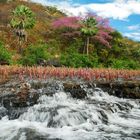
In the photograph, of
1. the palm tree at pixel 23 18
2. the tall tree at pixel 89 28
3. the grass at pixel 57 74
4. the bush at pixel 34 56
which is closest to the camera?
the grass at pixel 57 74

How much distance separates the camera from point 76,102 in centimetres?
2464

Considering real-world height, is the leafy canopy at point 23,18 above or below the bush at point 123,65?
above

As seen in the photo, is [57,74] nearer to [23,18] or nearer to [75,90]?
[75,90]

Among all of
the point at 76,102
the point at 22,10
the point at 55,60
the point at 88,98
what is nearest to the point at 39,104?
the point at 76,102

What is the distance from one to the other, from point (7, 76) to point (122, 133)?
15.6m

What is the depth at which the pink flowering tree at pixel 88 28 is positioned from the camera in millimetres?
55719

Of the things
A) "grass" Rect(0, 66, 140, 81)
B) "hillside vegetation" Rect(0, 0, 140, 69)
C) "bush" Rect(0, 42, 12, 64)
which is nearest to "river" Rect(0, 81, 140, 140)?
"grass" Rect(0, 66, 140, 81)

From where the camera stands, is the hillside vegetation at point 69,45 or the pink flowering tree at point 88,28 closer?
the hillside vegetation at point 69,45

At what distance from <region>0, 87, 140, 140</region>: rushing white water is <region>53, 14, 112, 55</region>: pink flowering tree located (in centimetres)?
3091

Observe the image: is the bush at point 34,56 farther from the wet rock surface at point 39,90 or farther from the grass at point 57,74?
the wet rock surface at point 39,90

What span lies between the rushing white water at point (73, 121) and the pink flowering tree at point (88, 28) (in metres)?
30.9

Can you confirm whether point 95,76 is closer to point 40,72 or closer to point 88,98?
point 40,72

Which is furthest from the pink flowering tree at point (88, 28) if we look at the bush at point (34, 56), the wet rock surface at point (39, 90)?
the wet rock surface at point (39, 90)

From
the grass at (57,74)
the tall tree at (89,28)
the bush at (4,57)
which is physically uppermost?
the tall tree at (89,28)
